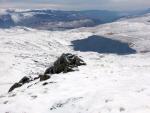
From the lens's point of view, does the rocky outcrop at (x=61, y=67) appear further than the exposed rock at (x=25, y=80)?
No

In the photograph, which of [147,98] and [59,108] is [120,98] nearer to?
[147,98]

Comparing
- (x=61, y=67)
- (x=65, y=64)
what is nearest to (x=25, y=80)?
(x=61, y=67)

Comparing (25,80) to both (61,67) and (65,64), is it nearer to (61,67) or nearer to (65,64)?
(61,67)

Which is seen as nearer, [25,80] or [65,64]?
[65,64]

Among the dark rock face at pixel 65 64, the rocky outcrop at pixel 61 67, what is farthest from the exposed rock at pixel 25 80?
the dark rock face at pixel 65 64

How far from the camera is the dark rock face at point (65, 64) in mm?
43619

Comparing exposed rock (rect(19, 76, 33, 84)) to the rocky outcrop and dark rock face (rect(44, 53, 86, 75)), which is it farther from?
dark rock face (rect(44, 53, 86, 75))

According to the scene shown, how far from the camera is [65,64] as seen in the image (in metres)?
45.7

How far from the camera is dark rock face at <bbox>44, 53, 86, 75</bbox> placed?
43.6 metres

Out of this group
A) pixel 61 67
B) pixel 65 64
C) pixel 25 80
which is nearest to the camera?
pixel 61 67

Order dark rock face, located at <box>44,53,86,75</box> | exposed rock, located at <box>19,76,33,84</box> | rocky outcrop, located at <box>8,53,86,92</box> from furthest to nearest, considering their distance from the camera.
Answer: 1. exposed rock, located at <box>19,76,33,84</box>
2. dark rock face, located at <box>44,53,86,75</box>
3. rocky outcrop, located at <box>8,53,86,92</box>

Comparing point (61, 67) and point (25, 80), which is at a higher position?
point (61, 67)

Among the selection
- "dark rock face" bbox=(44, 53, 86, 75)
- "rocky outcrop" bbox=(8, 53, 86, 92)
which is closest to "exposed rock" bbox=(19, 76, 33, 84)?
"rocky outcrop" bbox=(8, 53, 86, 92)

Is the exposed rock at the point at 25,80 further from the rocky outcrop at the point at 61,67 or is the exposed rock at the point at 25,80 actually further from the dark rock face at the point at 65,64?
the dark rock face at the point at 65,64
